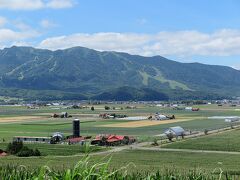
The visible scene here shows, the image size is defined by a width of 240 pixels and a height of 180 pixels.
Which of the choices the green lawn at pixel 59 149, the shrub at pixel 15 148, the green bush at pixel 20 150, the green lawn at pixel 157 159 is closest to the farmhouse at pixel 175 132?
the green lawn at pixel 59 149

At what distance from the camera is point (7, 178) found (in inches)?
417

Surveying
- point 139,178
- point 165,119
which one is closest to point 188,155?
point 139,178

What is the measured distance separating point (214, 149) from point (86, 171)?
6132 centimetres

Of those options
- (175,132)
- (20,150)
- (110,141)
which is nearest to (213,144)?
(175,132)

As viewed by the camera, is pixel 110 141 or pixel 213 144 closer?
pixel 213 144

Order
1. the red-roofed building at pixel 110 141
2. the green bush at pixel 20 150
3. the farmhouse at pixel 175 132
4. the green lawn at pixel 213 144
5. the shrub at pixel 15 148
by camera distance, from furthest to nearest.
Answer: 1. the farmhouse at pixel 175 132
2. the red-roofed building at pixel 110 141
3. the green lawn at pixel 213 144
4. the shrub at pixel 15 148
5. the green bush at pixel 20 150

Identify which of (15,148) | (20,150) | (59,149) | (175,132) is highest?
(175,132)

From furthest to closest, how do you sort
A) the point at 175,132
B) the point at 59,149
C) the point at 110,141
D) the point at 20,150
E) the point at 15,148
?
the point at 175,132, the point at 110,141, the point at 59,149, the point at 15,148, the point at 20,150

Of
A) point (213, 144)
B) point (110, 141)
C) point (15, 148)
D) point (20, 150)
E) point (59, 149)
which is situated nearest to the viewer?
point (20, 150)

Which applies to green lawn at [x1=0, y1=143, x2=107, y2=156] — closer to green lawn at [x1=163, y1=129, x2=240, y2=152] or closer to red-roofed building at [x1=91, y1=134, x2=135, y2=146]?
red-roofed building at [x1=91, y1=134, x2=135, y2=146]

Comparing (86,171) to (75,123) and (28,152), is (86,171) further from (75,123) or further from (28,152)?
(75,123)

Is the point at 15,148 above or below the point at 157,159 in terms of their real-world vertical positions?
above

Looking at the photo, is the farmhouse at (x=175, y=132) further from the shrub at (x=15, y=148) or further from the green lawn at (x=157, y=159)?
the shrub at (x=15, y=148)

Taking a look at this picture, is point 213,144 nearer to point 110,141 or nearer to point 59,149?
point 110,141
